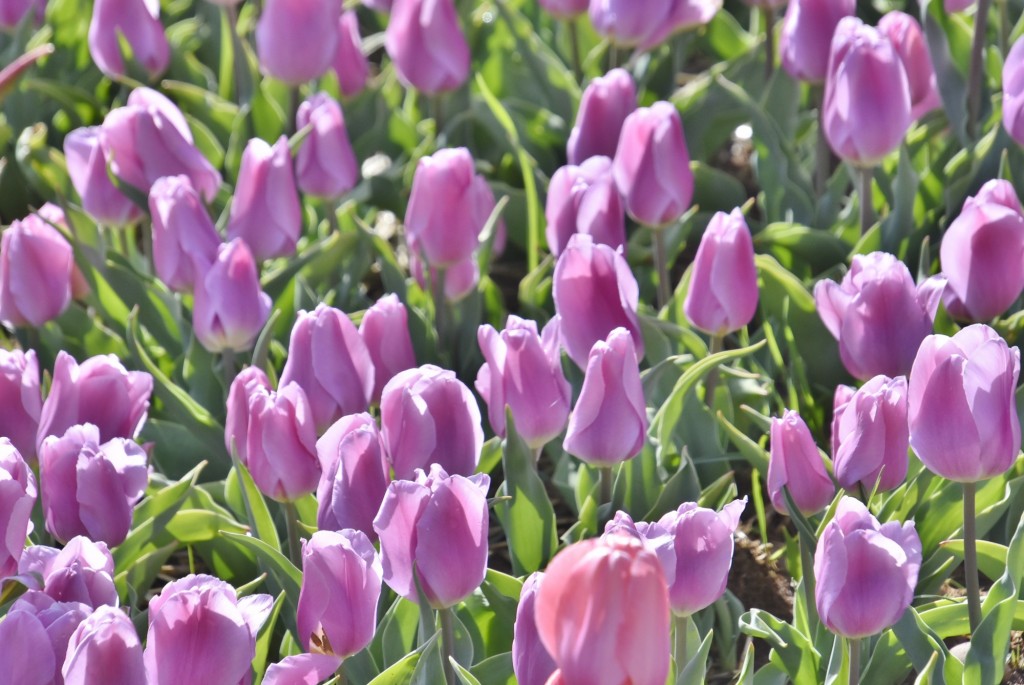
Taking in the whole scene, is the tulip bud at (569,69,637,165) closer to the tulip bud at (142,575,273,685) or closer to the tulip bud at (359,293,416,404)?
the tulip bud at (359,293,416,404)

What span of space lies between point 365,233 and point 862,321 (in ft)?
2.49

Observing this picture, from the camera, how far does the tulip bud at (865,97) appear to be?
1.73 meters

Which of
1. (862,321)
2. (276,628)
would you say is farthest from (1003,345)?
(276,628)

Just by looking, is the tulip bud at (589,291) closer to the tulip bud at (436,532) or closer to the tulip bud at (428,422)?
the tulip bud at (428,422)

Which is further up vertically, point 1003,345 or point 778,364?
point 1003,345

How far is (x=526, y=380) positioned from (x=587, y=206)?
39 centimetres

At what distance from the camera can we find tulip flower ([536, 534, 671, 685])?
2.27 feet

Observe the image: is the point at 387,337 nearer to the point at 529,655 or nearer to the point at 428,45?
the point at 529,655

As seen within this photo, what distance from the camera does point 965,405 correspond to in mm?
1109

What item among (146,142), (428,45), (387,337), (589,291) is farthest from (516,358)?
(428,45)

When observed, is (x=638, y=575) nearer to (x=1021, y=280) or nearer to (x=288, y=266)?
(x=1021, y=280)

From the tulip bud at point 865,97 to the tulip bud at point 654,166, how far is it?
0.21m

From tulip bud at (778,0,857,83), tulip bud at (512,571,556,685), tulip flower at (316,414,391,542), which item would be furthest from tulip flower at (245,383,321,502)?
tulip bud at (778,0,857,83)

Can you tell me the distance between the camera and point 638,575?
0.70 meters
